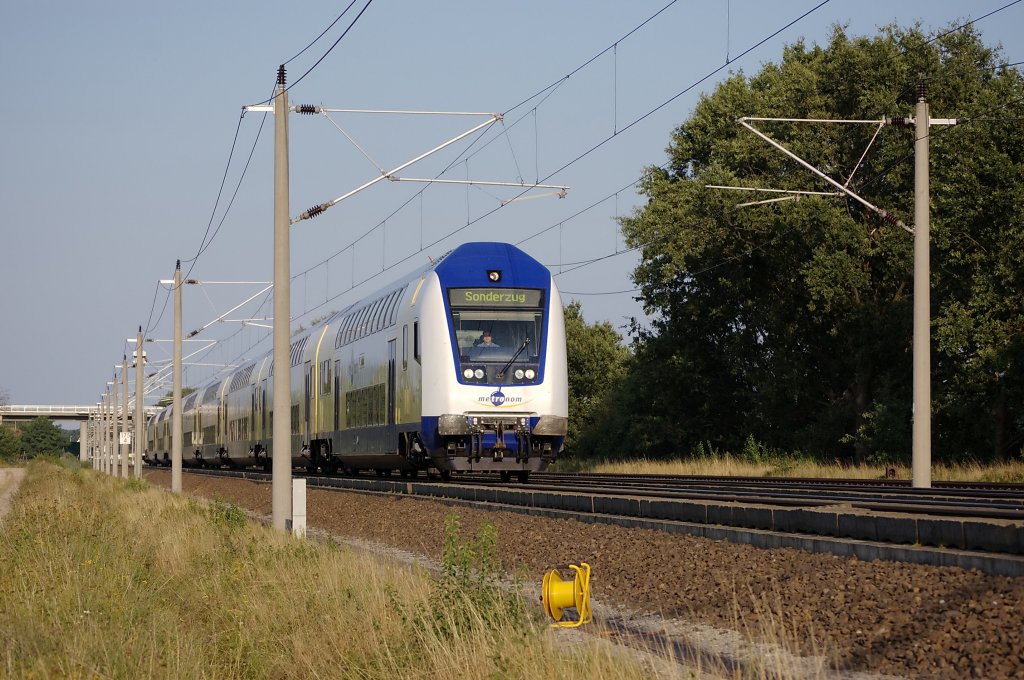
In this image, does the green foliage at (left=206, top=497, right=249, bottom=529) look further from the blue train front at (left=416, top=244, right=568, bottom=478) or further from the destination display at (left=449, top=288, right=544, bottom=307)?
the destination display at (left=449, top=288, right=544, bottom=307)

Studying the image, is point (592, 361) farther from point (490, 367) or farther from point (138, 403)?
point (490, 367)

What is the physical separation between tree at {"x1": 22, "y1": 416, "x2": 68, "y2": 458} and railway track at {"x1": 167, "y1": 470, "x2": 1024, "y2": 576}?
167604 mm

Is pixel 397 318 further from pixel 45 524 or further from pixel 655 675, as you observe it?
pixel 655 675

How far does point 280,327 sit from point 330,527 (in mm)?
4836

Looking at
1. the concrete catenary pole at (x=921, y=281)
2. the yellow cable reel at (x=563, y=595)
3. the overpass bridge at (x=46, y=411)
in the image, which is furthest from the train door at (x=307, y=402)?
the overpass bridge at (x=46, y=411)

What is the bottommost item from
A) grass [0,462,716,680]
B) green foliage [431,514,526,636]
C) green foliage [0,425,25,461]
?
green foliage [0,425,25,461]

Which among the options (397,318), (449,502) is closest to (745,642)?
(449,502)

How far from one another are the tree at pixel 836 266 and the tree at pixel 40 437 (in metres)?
141

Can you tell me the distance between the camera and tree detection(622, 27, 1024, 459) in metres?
34.2

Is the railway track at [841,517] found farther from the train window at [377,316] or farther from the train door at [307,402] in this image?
the train door at [307,402]

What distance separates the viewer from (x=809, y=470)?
35438mm

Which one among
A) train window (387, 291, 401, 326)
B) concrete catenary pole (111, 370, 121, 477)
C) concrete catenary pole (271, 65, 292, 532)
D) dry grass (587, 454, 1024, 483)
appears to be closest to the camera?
concrete catenary pole (271, 65, 292, 532)

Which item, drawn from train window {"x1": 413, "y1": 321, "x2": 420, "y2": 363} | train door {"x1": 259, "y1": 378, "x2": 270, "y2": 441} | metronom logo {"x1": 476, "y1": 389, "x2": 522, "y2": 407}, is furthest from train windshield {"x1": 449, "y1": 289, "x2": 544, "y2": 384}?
train door {"x1": 259, "y1": 378, "x2": 270, "y2": 441}

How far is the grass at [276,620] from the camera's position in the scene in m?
8.58
